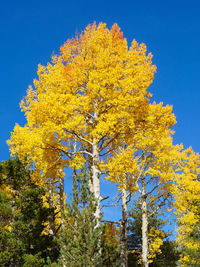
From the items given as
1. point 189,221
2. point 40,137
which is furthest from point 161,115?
point 189,221

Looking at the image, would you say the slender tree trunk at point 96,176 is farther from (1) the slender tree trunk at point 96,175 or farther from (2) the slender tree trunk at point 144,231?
A: (2) the slender tree trunk at point 144,231

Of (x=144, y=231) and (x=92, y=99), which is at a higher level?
(x=92, y=99)

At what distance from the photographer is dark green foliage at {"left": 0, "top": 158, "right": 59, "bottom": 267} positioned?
10.2 m

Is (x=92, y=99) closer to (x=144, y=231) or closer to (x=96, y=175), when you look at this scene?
(x=96, y=175)

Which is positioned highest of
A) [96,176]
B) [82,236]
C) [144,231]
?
[96,176]

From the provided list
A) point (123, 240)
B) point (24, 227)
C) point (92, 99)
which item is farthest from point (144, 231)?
point (92, 99)

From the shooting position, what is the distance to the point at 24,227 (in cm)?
1034

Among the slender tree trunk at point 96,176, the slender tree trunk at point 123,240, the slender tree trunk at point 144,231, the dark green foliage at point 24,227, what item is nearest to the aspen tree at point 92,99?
the slender tree trunk at point 96,176

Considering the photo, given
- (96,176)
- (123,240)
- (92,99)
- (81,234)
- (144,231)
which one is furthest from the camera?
(144,231)

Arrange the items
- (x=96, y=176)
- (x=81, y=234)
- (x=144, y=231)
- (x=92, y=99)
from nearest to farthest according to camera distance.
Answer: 1. (x=81, y=234)
2. (x=96, y=176)
3. (x=92, y=99)
4. (x=144, y=231)

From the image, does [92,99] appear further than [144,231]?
No

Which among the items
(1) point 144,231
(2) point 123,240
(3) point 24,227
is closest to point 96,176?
(3) point 24,227

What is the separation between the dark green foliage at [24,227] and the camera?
1019 centimetres

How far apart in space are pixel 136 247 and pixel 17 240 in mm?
10369
